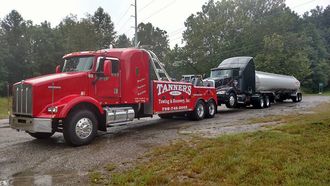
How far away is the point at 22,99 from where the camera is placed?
8.98m

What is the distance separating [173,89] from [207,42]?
41.4m

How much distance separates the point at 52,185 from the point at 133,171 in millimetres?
1374

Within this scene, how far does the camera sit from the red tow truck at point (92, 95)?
863 cm

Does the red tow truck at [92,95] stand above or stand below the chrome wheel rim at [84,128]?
above

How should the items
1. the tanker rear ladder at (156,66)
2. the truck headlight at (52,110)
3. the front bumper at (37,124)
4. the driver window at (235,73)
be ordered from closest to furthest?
1. the front bumper at (37,124)
2. the truck headlight at (52,110)
3. the tanker rear ladder at (156,66)
4. the driver window at (235,73)

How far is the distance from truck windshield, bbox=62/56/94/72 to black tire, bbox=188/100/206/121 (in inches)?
234

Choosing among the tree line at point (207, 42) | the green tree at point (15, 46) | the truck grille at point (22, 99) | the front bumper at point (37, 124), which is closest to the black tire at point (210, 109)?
the front bumper at point (37, 124)

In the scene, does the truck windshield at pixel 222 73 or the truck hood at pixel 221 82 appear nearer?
the truck hood at pixel 221 82

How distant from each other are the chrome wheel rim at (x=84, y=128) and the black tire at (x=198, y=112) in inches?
245

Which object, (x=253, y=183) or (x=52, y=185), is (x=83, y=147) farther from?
(x=253, y=183)

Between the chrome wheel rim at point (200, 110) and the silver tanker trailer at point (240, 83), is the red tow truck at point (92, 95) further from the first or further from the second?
the silver tanker trailer at point (240, 83)

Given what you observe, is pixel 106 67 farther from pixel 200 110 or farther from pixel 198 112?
pixel 200 110

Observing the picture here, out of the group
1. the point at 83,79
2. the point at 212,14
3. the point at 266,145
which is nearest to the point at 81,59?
the point at 83,79

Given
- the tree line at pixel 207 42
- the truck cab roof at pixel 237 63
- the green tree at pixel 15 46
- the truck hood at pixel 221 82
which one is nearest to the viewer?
the truck hood at pixel 221 82
